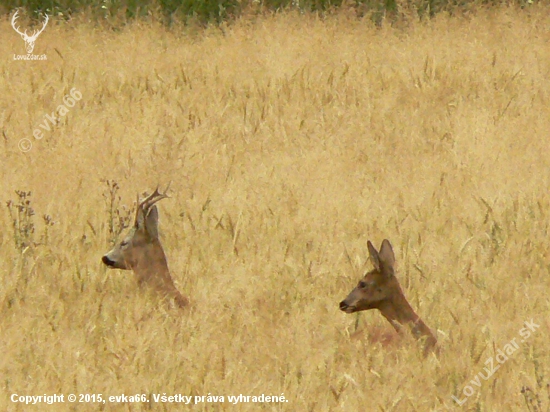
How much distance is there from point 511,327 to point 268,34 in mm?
7100

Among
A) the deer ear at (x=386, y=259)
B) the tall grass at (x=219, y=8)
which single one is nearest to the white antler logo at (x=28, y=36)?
the tall grass at (x=219, y=8)

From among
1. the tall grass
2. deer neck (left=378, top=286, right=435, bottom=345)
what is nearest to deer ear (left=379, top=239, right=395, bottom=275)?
deer neck (left=378, top=286, right=435, bottom=345)

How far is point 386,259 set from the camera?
5.32 meters

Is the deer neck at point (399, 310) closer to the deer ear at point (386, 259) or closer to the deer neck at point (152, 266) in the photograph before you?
the deer ear at point (386, 259)

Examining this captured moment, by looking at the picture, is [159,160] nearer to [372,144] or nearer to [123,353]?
[372,144]

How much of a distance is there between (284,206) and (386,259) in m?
2.15

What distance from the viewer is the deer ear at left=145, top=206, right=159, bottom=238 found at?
228 inches

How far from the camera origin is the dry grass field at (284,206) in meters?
→ 4.78

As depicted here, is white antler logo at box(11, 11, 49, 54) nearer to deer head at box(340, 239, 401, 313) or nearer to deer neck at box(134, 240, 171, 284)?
deer neck at box(134, 240, 171, 284)

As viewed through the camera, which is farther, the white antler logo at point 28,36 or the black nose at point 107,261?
the white antler logo at point 28,36

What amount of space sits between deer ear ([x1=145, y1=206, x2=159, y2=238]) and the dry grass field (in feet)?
1.14

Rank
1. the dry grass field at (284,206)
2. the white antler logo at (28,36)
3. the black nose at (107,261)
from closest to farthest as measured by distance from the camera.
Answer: the dry grass field at (284,206) < the black nose at (107,261) < the white antler logo at (28,36)

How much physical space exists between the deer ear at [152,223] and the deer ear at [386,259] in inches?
51.6

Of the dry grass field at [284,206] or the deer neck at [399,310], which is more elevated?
the deer neck at [399,310]
